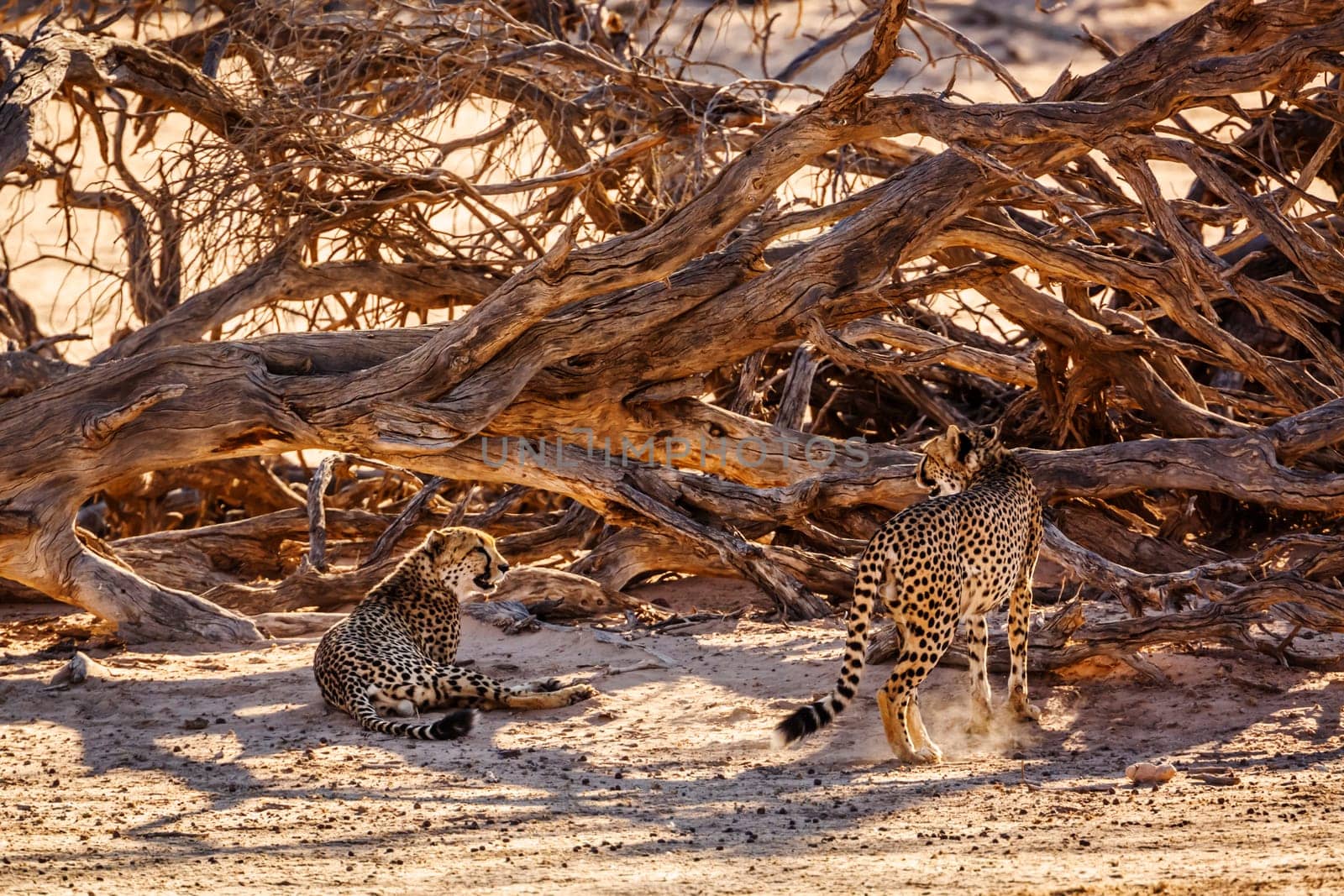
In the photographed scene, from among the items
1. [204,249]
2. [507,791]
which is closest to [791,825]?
[507,791]

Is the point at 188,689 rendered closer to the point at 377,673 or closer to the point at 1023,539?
the point at 377,673

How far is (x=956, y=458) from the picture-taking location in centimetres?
638

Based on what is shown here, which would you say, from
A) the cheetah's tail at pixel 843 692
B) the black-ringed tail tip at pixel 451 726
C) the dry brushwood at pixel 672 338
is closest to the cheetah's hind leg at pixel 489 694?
the black-ringed tail tip at pixel 451 726

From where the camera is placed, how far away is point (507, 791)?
203 inches

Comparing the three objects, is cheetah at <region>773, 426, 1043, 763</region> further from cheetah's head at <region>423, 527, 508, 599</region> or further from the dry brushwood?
cheetah's head at <region>423, 527, 508, 599</region>

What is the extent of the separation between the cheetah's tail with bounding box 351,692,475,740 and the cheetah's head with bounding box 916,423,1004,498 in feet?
7.22

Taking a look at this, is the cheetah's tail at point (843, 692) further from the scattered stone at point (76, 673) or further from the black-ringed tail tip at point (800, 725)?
the scattered stone at point (76, 673)

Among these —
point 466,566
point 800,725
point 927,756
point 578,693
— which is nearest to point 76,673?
point 466,566

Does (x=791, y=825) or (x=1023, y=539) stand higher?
(x=1023, y=539)

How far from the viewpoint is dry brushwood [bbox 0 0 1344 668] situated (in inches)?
267

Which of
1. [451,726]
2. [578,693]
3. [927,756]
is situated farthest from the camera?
[578,693]

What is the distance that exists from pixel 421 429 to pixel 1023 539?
9.48ft

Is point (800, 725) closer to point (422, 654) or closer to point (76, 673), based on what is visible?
point (422, 654)

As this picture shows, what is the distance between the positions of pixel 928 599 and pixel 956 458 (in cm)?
100
